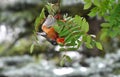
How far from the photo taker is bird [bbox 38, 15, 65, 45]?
725mm

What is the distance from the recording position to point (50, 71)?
231 centimetres

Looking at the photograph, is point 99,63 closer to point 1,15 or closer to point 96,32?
point 96,32

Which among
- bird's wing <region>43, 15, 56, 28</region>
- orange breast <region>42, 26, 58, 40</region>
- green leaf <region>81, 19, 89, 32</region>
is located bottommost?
orange breast <region>42, 26, 58, 40</region>

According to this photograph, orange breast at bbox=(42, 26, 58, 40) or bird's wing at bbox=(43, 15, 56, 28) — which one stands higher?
bird's wing at bbox=(43, 15, 56, 28)

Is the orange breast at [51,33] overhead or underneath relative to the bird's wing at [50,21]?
underneath

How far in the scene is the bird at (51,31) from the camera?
28.5 inches

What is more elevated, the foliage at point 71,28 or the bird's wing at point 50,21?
the bird's wing at point 50,21

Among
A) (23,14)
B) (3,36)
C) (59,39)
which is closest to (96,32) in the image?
(23,14)

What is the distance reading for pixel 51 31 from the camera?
2.38ft

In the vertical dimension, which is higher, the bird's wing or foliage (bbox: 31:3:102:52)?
the bird's wing

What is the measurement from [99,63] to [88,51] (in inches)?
32.7

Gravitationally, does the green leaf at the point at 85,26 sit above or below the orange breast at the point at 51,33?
above

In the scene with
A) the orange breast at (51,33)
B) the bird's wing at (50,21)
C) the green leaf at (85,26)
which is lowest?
the orange breast at (51,33)

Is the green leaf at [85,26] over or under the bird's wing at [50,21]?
under
